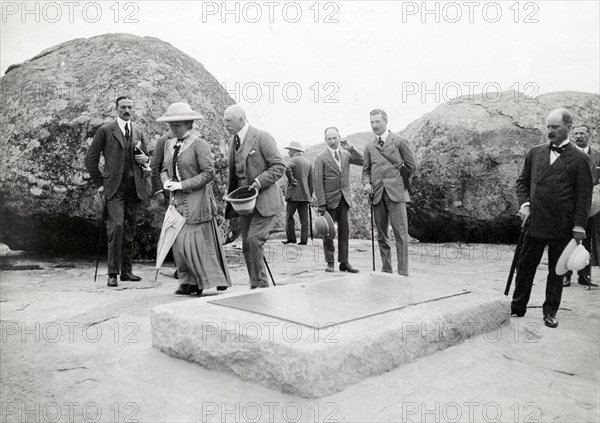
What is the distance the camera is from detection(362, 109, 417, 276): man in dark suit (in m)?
6.53

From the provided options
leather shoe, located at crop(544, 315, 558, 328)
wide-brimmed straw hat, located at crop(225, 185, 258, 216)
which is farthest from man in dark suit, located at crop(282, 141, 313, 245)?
leather shoe, located at crop(544, 315, 558, 328)

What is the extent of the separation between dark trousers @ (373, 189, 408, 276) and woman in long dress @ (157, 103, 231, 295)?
1.90 meters

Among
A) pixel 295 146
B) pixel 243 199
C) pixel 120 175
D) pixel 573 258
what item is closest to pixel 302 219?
pixel 295 146

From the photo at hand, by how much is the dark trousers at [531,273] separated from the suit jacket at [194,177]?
8.94 feet

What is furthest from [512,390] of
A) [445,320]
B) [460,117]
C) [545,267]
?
[460,117]

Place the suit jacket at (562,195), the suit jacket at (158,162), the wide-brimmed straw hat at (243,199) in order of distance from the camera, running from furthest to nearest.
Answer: the suit jacket at (158,162)
the wide-brimmed straw hat at (243,199)
the suit jacket at (562,195)

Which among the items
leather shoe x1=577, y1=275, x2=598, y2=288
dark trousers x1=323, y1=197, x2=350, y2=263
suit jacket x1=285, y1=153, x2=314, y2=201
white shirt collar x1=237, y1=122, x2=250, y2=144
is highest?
white shirt collar x1=237, y1=122, x2=250, y2=144

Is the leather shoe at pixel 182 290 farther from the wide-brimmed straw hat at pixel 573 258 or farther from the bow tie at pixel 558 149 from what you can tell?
the bow tie at pixel 558 149

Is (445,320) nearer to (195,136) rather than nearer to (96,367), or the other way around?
(96,367)

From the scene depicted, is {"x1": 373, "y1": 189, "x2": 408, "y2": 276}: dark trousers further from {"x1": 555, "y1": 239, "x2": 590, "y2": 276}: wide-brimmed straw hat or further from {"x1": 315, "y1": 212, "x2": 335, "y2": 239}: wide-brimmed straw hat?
{"x1": 555, "y1": 239, "x2": 590, "y2": 276}: wide-brimmed straw hat

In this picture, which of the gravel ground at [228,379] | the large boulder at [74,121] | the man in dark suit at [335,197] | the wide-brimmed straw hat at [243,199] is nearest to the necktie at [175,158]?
the wide-brimmed straw hat at [243,199]

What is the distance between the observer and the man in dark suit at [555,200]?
460cm

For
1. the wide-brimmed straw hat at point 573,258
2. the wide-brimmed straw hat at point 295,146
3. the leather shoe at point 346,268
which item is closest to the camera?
the wide-brimmed straw hat at point 573,258

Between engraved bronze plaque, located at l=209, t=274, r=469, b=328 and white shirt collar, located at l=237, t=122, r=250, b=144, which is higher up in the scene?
white shirt collar, located at l=237, t=122, r=250, b=144
